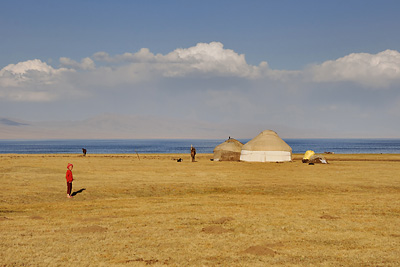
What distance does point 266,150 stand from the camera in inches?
2313

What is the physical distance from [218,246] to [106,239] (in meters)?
4.22

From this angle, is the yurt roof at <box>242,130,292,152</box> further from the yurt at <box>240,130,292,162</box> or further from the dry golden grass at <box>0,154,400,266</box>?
the dry golden grass at <box>0,154,400,266</box>

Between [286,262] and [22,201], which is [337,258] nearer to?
[286,262]

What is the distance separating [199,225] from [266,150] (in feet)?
144

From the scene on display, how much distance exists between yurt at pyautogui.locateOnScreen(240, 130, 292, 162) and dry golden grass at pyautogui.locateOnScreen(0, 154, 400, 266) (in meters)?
29.1

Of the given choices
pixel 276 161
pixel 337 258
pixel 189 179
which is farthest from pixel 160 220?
pixel 276 161

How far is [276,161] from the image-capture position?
2302 inches

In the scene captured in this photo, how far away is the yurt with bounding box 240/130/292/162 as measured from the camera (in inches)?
2308

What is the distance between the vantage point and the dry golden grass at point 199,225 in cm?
1173

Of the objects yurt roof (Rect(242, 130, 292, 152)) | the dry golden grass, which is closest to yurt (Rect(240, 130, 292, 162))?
yurt roof (Rect(242, 130, 292, 152))

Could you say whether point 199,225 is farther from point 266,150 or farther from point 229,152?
point 229,152

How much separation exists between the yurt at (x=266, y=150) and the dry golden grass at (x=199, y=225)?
95.4 feet

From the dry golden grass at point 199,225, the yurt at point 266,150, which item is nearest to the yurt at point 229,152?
the yurt at point 266,150

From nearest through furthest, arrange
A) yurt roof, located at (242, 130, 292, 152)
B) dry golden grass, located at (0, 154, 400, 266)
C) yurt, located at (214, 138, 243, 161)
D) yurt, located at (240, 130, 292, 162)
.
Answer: dry golden grass, located at (0, 154, 400, 266) < yurt, located at (240, 130, 292, 162) < yurt roof, located at (242, 130, 292, 152) < yurt, located at (214, 138, 243, 161)
